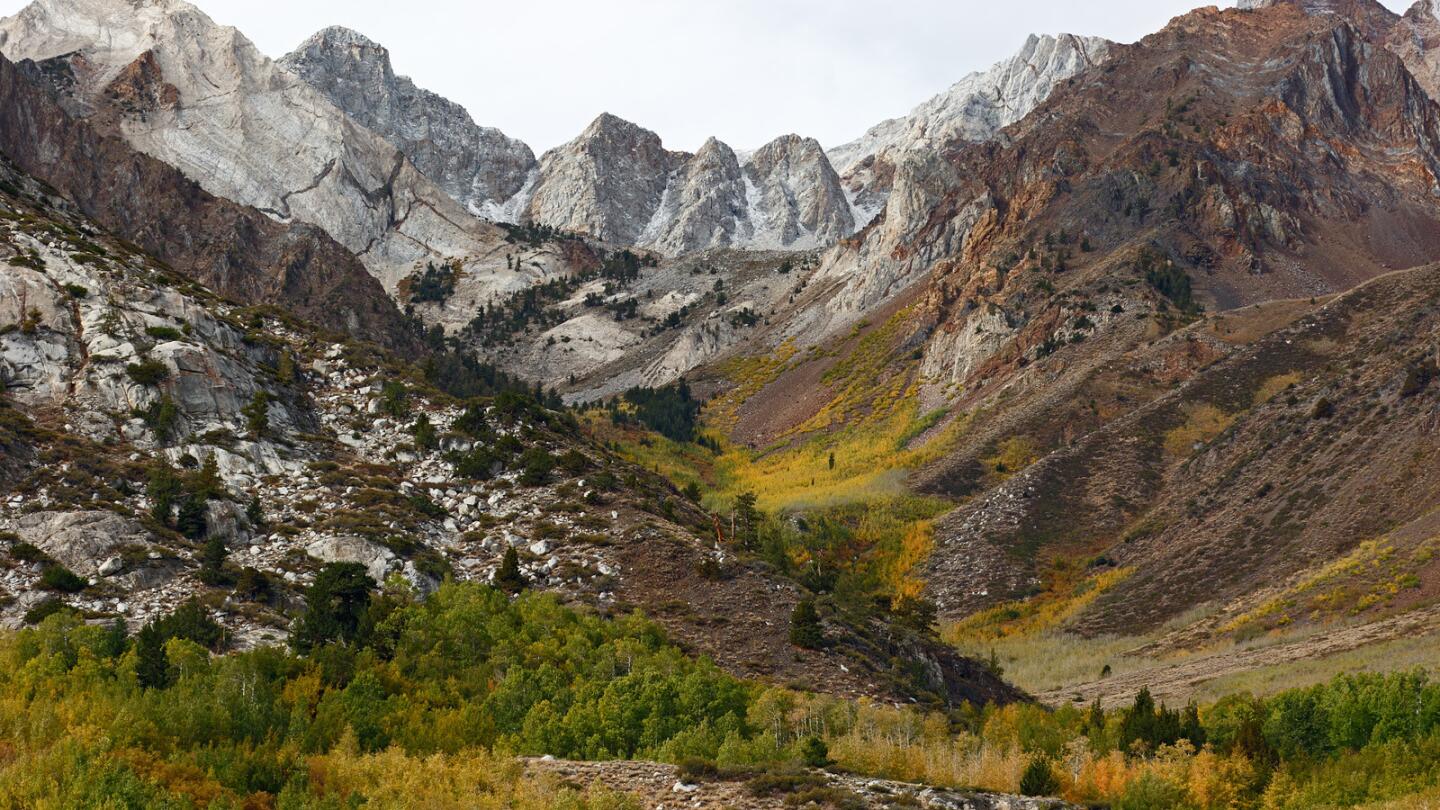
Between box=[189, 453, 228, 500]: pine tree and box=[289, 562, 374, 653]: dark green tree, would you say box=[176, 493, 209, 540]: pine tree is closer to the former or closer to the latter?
box=[189, 453, 228, 500]: pine tree

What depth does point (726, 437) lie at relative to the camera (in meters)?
154

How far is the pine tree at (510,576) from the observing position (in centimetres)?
4725

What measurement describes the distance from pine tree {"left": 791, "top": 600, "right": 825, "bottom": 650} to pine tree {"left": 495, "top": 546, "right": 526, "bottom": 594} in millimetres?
10413

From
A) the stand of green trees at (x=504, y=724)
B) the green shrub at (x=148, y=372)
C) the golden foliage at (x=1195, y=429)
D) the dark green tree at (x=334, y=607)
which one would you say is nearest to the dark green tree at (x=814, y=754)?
the stand of green trees at (x=504, y=724)

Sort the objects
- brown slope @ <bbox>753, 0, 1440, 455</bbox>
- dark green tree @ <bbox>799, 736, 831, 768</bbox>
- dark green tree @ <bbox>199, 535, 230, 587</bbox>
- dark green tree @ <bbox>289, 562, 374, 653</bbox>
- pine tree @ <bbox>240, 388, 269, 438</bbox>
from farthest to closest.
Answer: brown slope @ <bbox>753, 0, 1440, 455</bbox> → pine tree @ <bbox>240, 388, 269, 438</bbox> → dark green tree @ <bbox>199, 535, 230, 587</bbox> → dark green tree @ <bbox>289, 562, 374, 653</bbox> → dark green tree @ <bbox>799, 736, 831, 768</bbox>

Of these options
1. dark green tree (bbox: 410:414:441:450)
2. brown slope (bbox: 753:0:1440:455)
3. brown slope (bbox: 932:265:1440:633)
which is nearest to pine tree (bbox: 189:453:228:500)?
dark green tree (bbox: 410:414:441:450)

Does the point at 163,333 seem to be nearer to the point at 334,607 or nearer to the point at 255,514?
the point at 255,514

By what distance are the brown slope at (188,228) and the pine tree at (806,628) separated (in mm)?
107731

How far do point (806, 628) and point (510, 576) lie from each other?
37.5ft

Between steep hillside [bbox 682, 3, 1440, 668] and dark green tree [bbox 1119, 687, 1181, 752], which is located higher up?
steep hillside [bbox 682, 3, 1440, 668]

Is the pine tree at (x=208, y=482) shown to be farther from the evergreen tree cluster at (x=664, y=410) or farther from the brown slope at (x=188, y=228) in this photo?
the evergreen tree cluster at (x=664, y=410)

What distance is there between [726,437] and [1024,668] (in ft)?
274

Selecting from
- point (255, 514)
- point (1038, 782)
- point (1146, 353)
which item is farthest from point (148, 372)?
point (1146, 353)

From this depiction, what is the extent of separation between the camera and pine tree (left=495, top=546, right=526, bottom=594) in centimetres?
4725
